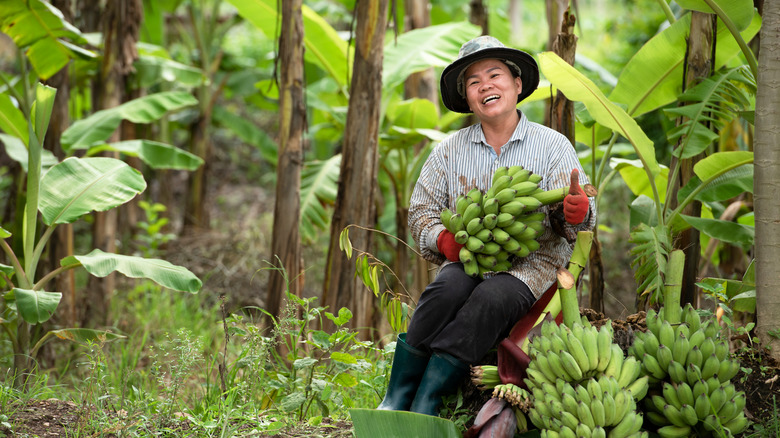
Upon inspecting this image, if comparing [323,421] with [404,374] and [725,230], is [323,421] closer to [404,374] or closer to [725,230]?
[404,374]

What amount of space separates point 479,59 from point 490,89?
14 centimetres

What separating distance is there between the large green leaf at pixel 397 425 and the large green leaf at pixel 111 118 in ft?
11.6

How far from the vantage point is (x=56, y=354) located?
5.36m

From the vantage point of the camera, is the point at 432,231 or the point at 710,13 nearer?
the point at 432,231

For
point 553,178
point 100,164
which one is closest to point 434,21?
point 100,164

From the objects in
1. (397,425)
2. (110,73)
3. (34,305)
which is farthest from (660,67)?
(110,73)

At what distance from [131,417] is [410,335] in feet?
3.90

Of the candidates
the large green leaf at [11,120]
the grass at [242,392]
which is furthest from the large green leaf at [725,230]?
the large green leaf at [11,120]

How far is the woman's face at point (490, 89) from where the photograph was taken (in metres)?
2.82

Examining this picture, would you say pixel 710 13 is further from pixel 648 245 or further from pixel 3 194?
pixel 3 194

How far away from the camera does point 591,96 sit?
2963 millimetres

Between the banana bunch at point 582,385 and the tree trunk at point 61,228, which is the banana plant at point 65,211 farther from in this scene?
the banana bunch at point 582,385

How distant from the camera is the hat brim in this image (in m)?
2.83

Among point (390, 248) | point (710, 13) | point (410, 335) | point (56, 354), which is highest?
point (710, 13)
